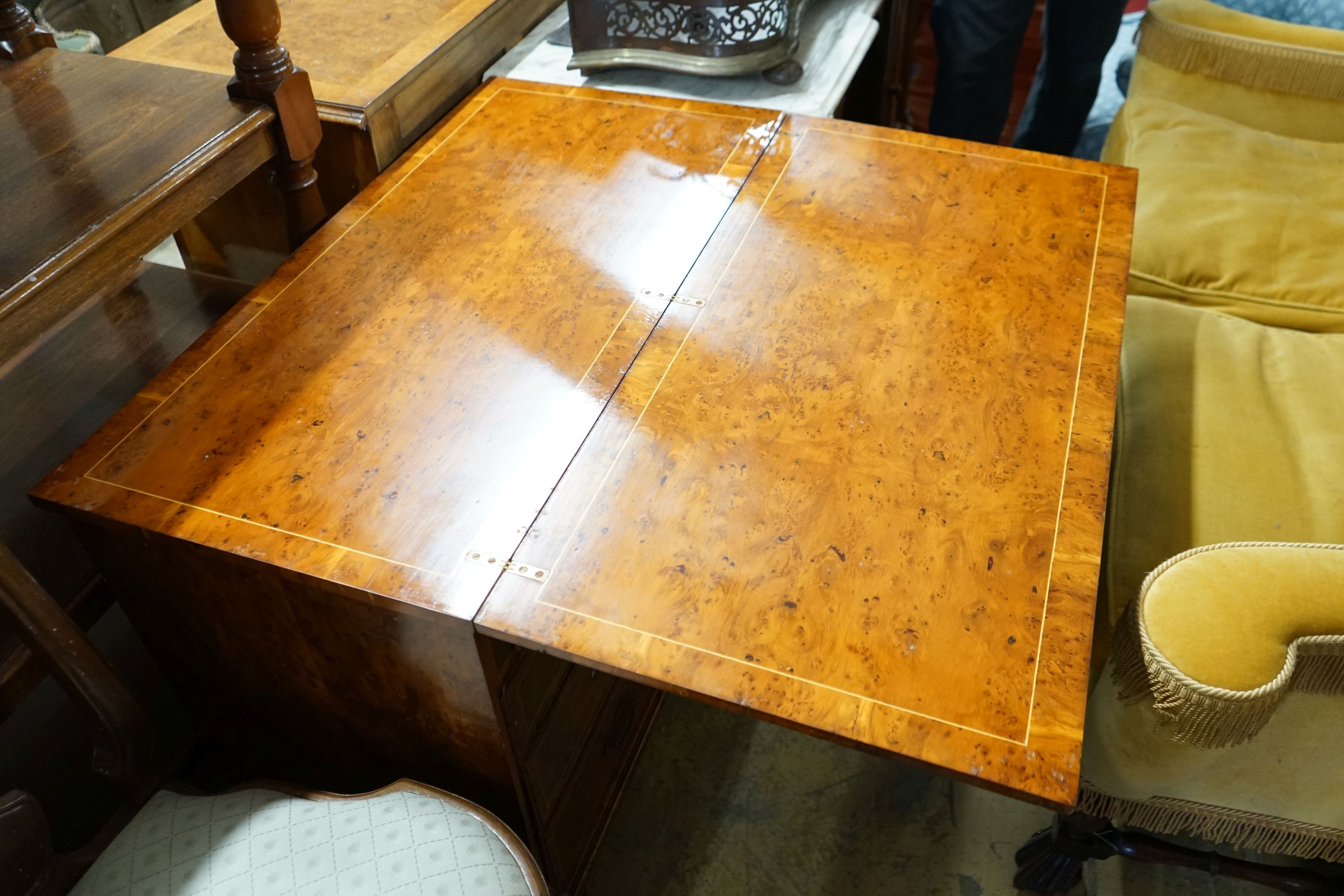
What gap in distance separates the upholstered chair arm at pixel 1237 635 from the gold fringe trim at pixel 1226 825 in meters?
0.22

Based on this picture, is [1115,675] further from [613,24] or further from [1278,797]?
[613,24]

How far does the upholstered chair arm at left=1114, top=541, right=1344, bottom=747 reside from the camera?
0.84m

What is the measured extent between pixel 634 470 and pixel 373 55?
92 cm

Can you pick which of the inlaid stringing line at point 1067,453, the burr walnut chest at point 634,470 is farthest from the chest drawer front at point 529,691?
the inlaid stringing line at point 1067,453

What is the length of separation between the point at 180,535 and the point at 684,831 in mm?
840

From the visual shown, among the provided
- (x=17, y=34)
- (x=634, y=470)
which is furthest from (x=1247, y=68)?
(x=17, y=34)

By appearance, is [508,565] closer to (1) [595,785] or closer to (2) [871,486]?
(2) [871,486]

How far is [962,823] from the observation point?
1416 millimetres

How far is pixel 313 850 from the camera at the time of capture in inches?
36.8

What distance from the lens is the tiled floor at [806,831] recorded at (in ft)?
4.44

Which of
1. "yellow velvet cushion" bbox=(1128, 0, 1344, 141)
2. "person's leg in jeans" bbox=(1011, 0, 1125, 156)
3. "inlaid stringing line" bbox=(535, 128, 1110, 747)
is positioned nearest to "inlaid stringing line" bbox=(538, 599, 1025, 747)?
"inlaid stringing line" bbox=(535, 128, 1110, 747)

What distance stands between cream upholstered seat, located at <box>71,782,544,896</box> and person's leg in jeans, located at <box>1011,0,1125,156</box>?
5.76ft

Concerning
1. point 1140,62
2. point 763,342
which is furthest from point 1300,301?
point 763,342

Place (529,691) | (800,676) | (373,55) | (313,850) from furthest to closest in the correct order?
(373,55)
(529,691)
(313,850)
(800,676)
